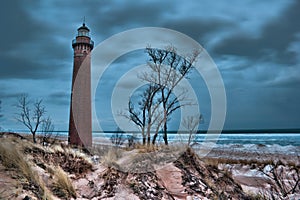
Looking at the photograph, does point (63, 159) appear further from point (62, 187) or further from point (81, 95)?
point (81, 95)

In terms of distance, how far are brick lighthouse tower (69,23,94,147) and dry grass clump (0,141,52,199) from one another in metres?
10.8

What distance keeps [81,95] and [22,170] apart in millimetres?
12042

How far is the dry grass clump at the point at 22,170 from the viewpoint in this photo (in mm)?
5122

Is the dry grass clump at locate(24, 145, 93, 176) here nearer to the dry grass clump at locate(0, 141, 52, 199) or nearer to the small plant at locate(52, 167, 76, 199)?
the dry grass clump at locate(0, 141, 52, 199)

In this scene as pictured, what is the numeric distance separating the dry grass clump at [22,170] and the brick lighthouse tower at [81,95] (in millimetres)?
10804

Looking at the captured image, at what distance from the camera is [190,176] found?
8.13 meters

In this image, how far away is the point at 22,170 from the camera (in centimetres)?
559

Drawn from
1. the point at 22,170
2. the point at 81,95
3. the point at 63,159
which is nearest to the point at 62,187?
the point at 22,170

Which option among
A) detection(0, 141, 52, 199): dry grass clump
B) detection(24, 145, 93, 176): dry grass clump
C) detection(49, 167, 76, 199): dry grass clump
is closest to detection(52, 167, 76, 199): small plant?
detection(49, 167, 76, 199): dry grass clump

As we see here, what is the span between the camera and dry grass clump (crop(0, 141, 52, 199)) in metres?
5.12


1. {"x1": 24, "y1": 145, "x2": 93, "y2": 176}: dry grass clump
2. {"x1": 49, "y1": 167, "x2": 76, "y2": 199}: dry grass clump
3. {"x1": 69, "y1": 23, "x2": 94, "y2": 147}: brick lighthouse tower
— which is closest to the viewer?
{"x1": 49, "y1": 167, "x2": 76, "y2": 199}: dry grass clump

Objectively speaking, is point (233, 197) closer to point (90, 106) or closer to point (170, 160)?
point (170, 160)

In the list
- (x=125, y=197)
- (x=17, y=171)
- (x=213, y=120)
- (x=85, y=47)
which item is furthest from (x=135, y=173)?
(x=85, y=47)

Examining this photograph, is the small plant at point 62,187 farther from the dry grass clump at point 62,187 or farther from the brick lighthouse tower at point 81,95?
the brick lighthouse tower at point 81,95
